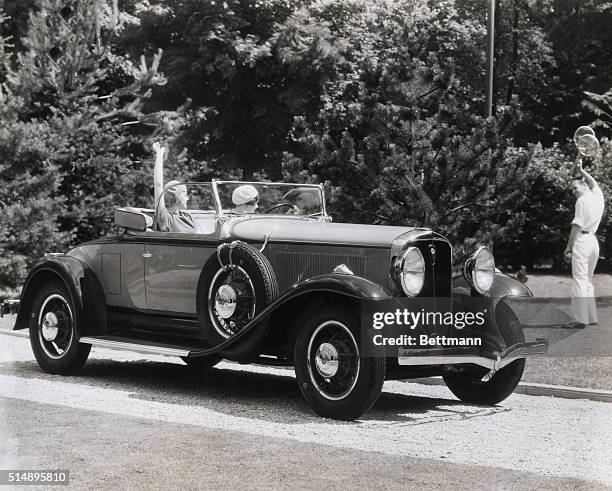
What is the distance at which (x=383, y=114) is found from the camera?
12.7 metres

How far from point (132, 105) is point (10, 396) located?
14.2 meters

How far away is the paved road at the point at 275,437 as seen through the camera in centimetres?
555

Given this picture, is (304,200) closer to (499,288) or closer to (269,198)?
(269,198)

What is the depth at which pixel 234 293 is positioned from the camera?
324 inches

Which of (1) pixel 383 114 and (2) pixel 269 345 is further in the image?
(1) pixel 383 114

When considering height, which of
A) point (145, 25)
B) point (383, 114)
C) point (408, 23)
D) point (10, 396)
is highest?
point (145, 25)

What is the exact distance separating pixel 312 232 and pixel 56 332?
2.94 meters

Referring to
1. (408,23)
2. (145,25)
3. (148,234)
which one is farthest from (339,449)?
(145,25)

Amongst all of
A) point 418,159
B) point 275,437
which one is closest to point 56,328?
point 275,437

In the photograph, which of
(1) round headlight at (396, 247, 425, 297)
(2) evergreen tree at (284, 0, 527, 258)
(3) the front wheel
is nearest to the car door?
(3) the front wheel

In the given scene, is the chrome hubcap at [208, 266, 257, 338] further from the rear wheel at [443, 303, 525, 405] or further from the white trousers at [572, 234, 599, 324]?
the white trousers at [572, 234, 599, 324]

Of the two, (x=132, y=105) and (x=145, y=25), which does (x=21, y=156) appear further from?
(x=145, y=25)

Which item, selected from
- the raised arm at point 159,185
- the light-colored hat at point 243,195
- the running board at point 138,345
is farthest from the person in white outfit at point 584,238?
the running board at point 138,345

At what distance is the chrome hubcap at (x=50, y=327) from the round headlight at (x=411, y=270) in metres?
3.72
